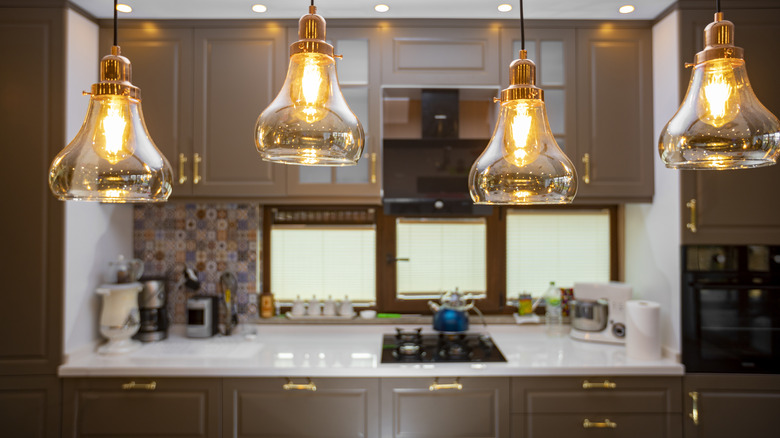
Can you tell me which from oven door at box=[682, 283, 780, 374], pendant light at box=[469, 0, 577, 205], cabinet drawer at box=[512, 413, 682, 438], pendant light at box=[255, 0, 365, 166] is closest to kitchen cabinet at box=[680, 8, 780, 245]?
oven door at box=[682, 283, 780, 374]

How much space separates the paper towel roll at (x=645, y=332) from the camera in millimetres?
2312

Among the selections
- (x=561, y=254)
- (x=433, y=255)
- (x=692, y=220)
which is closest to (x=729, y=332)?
(x=692, y=220)

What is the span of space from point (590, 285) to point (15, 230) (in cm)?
275

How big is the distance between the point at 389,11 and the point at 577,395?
1974 mm

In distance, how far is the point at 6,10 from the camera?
2.24 m

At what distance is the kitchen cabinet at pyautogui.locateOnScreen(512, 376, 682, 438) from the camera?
7.25 feet

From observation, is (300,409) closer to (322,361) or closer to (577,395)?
(322,361)

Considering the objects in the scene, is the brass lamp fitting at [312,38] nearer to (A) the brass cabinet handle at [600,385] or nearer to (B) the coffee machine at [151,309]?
(A) the brass cabinet handle at [600,385]

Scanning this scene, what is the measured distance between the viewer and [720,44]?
2.98ft

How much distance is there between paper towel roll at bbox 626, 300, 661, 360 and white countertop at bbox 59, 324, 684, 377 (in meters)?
0.05

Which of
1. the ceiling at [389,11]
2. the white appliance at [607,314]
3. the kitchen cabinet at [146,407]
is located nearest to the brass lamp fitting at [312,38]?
the ceiling at [389,11]

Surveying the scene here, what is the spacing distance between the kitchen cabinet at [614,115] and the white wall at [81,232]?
7.72 feet

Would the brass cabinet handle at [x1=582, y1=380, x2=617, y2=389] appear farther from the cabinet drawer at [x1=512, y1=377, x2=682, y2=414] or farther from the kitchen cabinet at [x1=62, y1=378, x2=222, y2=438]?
the kitchen cabinet at [x1=62, y1=378, x2=222, y2=438]

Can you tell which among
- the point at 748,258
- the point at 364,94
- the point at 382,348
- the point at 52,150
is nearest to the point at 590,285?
the point at 748,258
